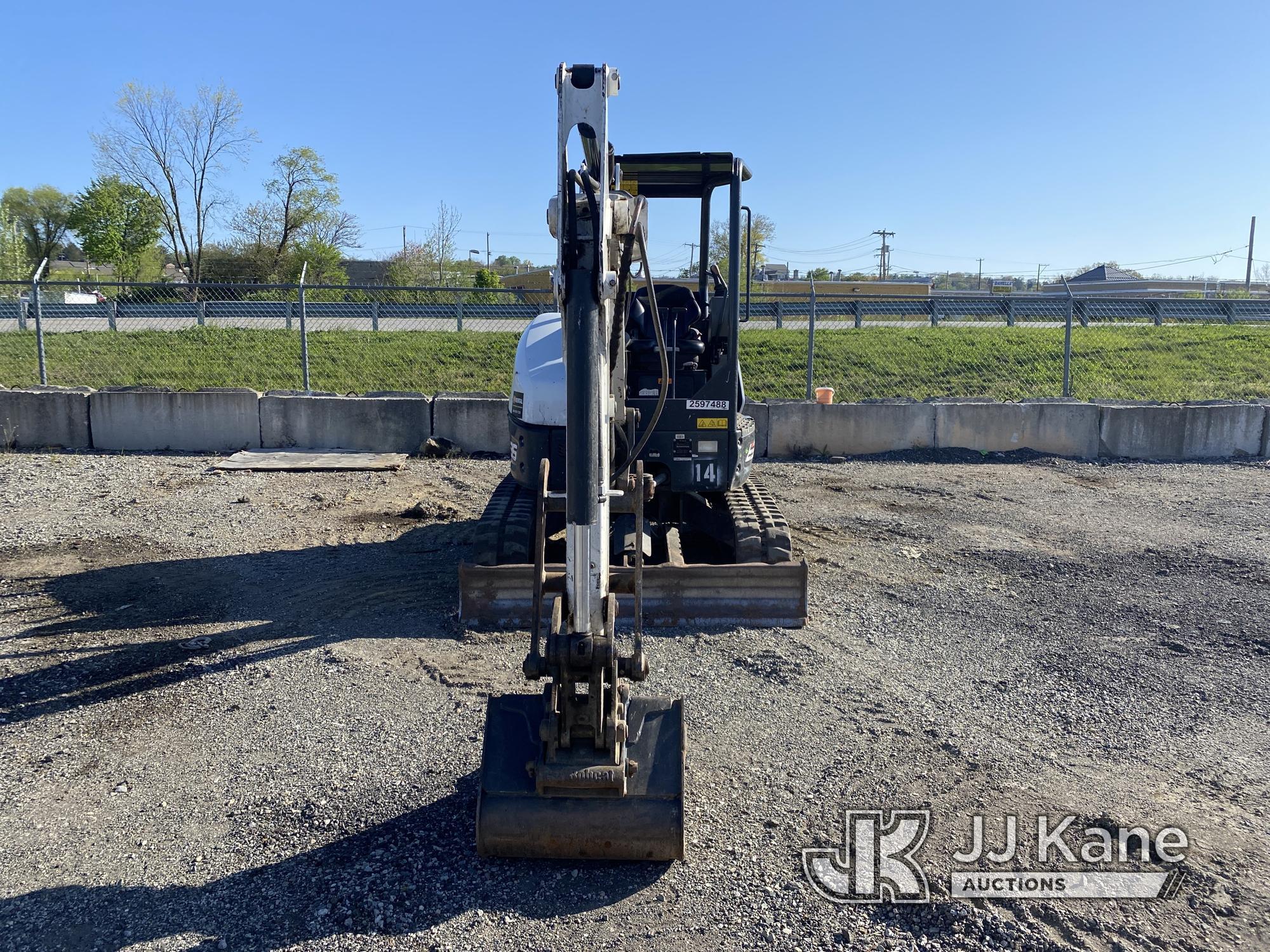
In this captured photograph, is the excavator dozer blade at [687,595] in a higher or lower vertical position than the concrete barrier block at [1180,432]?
lower

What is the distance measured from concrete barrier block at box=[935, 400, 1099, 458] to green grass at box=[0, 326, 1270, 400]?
6.37ft

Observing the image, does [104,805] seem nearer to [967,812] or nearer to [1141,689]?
[967,812]

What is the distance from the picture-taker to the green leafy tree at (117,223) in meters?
36.8

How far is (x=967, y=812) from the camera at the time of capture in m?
3.89

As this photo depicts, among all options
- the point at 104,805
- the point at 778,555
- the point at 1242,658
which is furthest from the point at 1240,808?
the point at 104,805

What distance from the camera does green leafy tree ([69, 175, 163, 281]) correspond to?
121 ft

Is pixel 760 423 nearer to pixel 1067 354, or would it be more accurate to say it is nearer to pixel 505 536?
pixel 1067 354

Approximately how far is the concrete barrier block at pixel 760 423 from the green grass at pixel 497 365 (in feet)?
6.11

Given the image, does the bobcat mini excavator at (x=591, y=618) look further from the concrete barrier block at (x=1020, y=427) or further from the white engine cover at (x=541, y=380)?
the concrete barrier block at (x=1020, y=427)

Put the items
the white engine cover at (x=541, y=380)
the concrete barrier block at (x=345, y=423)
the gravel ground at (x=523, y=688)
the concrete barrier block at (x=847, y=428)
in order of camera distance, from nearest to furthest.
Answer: the gravel ground at (x=523, y=688) → the white engine cover at (x=541, y=380) → the concrete barrier block at (x=345, y=423) → the concrete barrier block at (x=847, y=428)

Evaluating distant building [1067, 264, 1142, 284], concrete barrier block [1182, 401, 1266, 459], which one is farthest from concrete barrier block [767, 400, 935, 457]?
Result: distant building [1067, 264, 1142, 284]

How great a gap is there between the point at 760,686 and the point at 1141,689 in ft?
6.77
